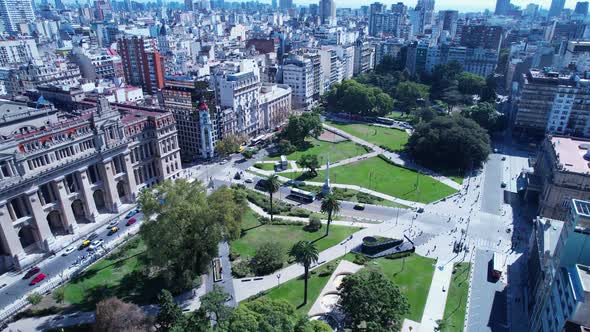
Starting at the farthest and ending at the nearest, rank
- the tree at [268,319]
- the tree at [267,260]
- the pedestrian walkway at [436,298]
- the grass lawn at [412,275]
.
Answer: the tree at [267,260]
the grass lawn at [412,275]
the pedestrian walkway at [436,298]
the tree at [268,319]

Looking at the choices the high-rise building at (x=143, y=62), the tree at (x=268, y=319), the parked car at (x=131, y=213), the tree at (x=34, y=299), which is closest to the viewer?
the tree at (x=268, y=319)

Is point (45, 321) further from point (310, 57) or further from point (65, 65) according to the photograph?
point (310, 57)

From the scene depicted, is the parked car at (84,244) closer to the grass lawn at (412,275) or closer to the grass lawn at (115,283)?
the grass lawn at (115,283)

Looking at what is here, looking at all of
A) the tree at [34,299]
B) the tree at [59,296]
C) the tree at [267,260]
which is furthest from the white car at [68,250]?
the tree at [267,260]

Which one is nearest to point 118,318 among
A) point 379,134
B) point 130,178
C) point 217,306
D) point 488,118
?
point 217,306

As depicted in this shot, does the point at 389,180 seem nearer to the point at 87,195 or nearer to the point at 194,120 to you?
the point at 194,120

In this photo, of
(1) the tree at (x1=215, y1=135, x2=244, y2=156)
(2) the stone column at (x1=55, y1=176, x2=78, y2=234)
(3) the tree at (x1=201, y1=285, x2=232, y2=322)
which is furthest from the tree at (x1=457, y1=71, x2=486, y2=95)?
(2) the stone column at (x1=55, y1=176, x2=78, y2=234)
